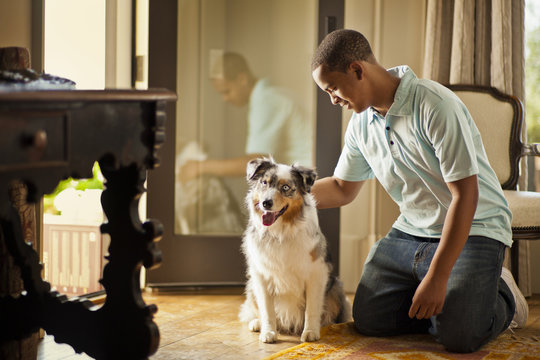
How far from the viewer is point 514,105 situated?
3365 millimetres

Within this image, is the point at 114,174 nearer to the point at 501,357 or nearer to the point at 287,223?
the point at 287,223

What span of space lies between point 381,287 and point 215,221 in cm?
128

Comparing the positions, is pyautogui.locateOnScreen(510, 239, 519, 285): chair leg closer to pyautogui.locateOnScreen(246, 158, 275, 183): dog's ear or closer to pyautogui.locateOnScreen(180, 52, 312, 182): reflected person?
pyautogui.locateOnScreen(180, 52, 312, 182): reflected person

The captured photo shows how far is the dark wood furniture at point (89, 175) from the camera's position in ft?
4.04

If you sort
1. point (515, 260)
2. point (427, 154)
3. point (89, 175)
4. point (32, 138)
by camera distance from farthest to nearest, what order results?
point (515, 260) → point (427, 154) → point (89, 175) → point (32, 138)

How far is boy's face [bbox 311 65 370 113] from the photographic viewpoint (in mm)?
2203

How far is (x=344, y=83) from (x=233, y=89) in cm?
141

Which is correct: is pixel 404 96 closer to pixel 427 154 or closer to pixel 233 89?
pixel 427 154

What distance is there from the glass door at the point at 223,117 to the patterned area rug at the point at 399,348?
115 centimetres

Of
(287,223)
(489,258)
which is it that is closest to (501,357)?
(489,258)

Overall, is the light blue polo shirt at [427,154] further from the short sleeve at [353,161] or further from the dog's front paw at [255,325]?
the dog's front paw at [255,325]

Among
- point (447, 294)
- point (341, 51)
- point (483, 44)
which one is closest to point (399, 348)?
point (447, 294)

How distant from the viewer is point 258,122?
11.6 feet

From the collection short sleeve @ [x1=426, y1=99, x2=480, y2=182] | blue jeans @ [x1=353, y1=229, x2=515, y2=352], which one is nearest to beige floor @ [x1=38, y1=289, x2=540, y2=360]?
blue jeans @ [x1=353, y1=229, x2=515, y2=352]
